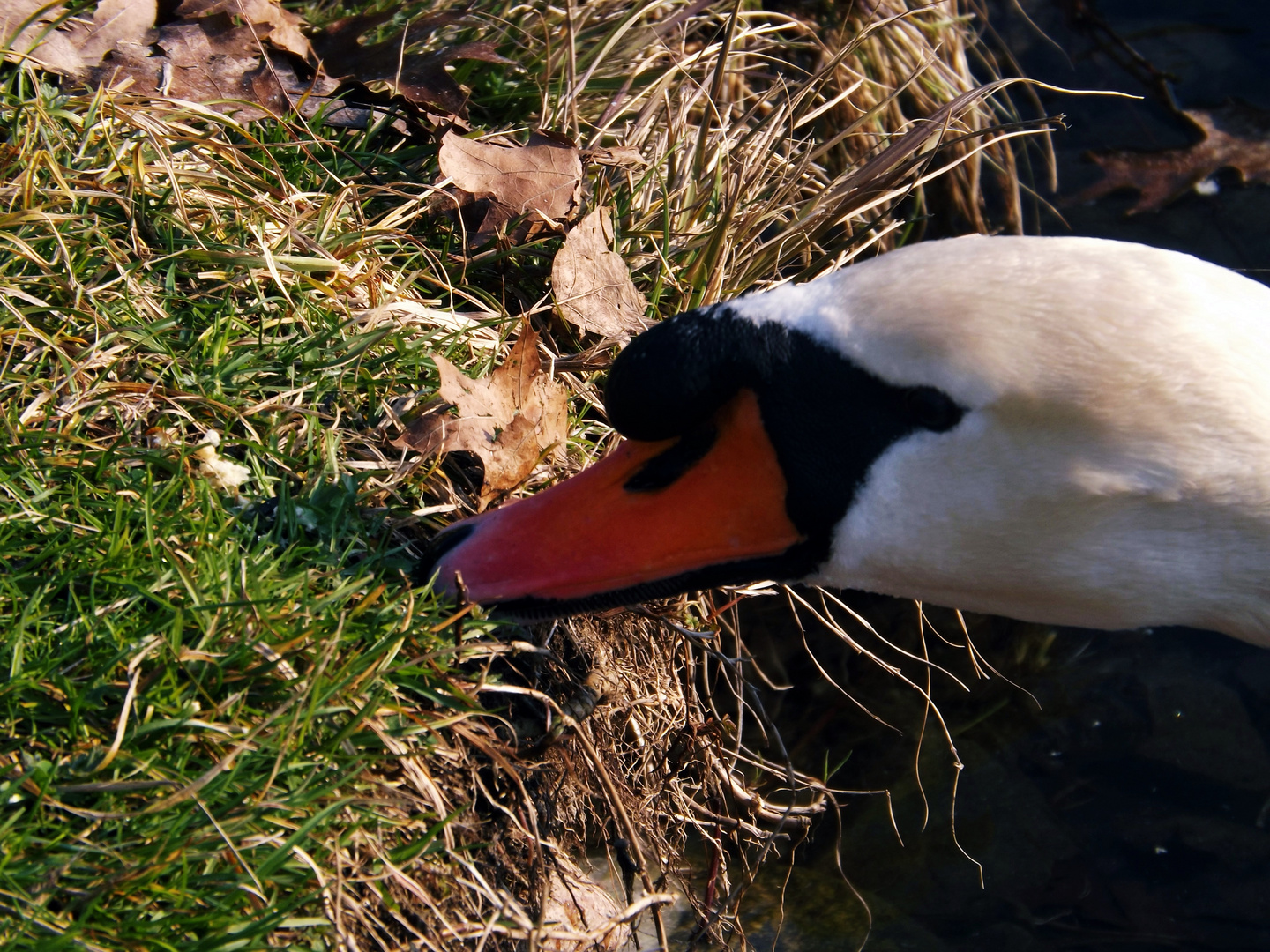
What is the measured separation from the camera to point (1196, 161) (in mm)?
5262

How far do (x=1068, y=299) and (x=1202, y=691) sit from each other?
296 cm

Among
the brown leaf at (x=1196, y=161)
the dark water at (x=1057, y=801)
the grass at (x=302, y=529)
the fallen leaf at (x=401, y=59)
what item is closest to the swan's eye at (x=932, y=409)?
the grass at (x=302, y=529)

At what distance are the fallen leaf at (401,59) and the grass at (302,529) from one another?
0.51ft

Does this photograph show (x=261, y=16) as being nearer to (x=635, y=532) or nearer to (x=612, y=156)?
(x=612, y=156)

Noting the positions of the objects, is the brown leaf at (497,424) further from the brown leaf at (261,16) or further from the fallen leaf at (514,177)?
the brown leaf at (261,16)

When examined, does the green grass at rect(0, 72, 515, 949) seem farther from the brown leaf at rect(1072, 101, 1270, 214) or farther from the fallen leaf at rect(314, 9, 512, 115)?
the brown leaf at rect(1072, 101, 1270, 214)

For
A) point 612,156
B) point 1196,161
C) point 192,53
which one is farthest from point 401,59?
point 1196,161

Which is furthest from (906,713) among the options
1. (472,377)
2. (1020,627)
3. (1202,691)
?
(472,377)

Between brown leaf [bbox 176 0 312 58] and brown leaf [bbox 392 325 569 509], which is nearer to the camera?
brown leaf [bbox 392 325 569 509]

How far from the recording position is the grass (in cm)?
211

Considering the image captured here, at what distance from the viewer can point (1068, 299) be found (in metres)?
2.04

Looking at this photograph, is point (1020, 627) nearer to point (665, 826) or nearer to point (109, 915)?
point (665, 826)

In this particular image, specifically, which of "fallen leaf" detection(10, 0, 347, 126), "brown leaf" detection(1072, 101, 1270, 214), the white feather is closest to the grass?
"fallen leaf" detection(10, 0, 347, 126)

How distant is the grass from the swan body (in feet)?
1.34
